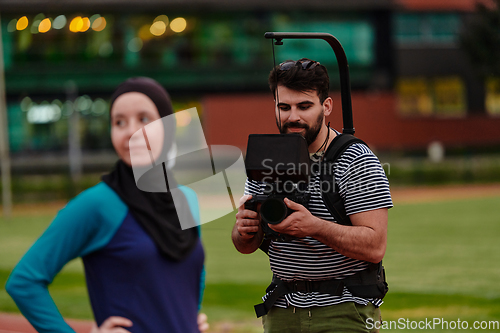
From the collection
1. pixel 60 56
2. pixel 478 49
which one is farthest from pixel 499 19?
pixel 60 56

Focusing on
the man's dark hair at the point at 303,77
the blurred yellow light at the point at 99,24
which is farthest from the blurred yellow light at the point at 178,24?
the man's dark hair at the point at 303,77

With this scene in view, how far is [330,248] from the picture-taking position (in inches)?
103

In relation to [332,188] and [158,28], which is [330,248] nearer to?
[332,188]

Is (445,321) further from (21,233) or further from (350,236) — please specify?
(21,233)

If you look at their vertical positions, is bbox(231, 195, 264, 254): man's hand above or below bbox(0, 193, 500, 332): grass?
above

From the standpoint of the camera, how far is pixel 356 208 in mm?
→ 2535

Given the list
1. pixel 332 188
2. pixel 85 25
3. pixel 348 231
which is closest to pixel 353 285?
pixel 348 231

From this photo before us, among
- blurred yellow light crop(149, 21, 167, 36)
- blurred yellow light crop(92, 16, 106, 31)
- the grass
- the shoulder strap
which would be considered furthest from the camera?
blurred yellow light crop(149, 21, 167, 36)

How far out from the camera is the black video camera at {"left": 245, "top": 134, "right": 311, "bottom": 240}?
7.54ft

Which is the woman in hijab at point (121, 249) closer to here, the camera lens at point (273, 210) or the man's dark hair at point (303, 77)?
the camera lens at point (273, 210)

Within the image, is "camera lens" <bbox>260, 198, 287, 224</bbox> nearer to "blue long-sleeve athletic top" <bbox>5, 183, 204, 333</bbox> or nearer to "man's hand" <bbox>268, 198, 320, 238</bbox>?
"man's hand" <bbox>268, 198, 320, 238</bbox>

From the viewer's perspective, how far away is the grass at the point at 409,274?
8.04 metres

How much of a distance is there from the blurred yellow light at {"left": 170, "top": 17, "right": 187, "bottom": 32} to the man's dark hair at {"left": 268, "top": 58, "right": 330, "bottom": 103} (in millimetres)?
33764

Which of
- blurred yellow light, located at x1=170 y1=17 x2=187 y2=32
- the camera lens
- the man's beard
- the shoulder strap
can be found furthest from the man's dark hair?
blurred yellow light, located at x1=170 y1=17 x2=187 y2=32
